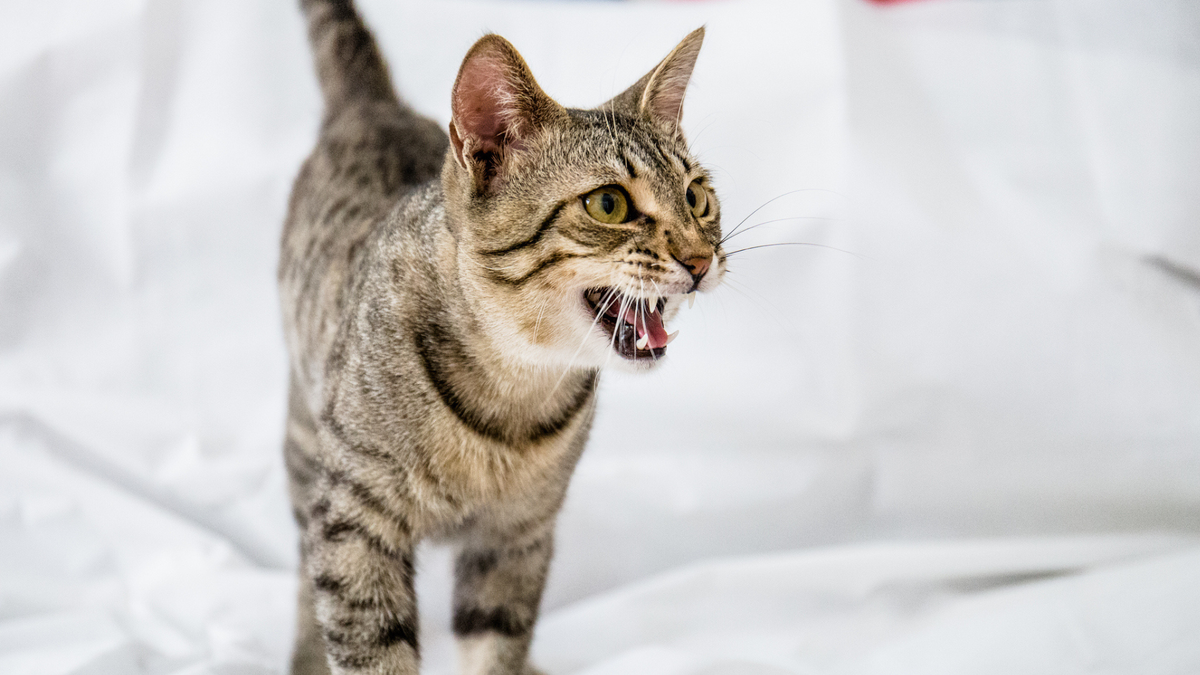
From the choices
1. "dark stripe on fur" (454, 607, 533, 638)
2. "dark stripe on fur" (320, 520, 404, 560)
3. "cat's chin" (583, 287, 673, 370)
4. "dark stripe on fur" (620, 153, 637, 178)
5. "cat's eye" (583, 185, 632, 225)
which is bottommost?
"dark stripe on fur" (454, 607, 533, 638)

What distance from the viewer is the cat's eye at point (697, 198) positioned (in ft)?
4.04

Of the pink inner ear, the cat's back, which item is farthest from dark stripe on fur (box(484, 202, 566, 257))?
the cat's back

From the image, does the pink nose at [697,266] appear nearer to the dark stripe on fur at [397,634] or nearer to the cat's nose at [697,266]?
the cat's nose at [697,266]

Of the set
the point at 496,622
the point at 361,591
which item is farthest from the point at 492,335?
the point at 496,622

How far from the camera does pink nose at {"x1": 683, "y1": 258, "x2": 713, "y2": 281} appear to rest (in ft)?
Result: 3.64

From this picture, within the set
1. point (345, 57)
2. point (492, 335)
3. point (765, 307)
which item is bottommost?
point (765, 307)

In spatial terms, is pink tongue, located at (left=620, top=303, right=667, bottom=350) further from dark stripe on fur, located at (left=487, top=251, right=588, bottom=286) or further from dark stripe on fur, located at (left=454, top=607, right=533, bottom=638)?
dark stripe on fur, located at (left=454, top=607, right=533, bottom=638)

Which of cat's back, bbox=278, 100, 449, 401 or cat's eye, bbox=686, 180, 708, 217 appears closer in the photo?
cat's eye, bbox=686, 180, 708, 217

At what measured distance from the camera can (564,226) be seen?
1.14 meters

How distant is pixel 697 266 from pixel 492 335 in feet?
0.87

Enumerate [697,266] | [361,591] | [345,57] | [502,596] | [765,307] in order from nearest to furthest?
[697,266]
[361,591]
[502,596]
[345,57]
[765,307]

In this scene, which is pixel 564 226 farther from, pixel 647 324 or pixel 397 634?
pixel 397 634

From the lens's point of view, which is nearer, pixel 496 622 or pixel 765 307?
pixel 496 622

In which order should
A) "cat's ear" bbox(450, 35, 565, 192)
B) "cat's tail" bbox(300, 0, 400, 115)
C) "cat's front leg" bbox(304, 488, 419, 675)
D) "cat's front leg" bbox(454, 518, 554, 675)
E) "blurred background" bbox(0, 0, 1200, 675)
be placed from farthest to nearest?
"blurred background" bbox(0, 0, 1200, 675)
"cat's tail" bbox(300, 0, 400, 115)
"cat's front leg" bbox(454, 518, 554, 675)
"cat's front leg" bbox(304, 488, 419, 675)
"cat's ear" bbox(450, 35, 565, 192)
